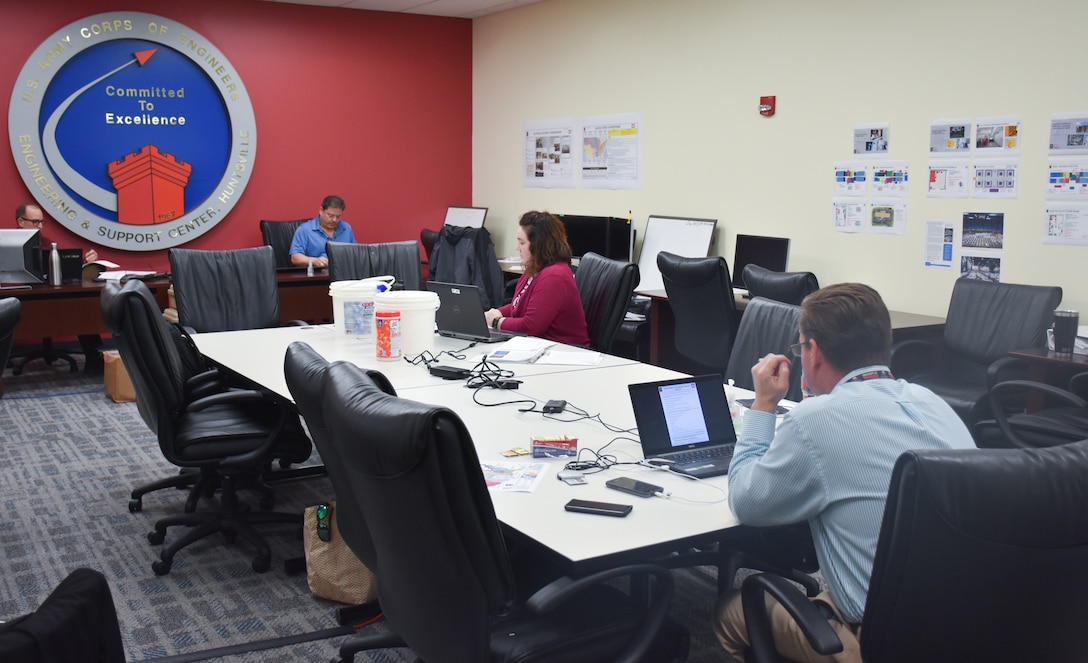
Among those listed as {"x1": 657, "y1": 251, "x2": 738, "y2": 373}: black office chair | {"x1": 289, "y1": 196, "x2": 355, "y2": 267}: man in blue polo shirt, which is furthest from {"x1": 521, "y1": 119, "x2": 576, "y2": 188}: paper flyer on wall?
{"x1": 657, "y1": 251, "x2": 738, "y2": 373}: black office chair

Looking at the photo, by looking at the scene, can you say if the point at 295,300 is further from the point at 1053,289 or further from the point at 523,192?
the point at 1053,289

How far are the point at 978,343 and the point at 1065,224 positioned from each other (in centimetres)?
71

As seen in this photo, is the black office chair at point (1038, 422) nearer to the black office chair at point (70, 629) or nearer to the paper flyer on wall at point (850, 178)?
the paper flyer on wall at point (850, 178)

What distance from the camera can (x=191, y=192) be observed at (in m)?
8.07

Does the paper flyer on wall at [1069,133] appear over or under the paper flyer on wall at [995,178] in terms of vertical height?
over

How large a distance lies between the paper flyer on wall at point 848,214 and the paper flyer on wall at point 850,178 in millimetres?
46

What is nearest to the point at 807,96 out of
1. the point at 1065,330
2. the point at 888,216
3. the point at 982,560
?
the point at 888,216

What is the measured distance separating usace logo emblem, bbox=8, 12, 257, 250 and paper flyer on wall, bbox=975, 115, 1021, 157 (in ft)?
18.6

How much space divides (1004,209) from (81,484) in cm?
461

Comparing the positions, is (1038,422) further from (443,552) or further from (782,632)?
(443,552)

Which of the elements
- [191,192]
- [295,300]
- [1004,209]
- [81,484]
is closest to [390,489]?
[81,484]

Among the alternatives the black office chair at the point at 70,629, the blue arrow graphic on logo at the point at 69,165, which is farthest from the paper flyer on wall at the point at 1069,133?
the blue arrow graphic on logo at the point at 69,165

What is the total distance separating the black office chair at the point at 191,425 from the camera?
3350mm

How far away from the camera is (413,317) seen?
152 inches
